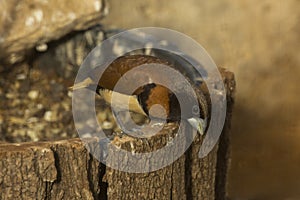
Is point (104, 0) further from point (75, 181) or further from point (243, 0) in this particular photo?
point (243, 0)

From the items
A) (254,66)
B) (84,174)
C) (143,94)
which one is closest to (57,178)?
(84,174)

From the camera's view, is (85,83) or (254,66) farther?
(254,66)

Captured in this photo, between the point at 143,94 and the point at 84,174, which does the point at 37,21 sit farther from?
the point at 84,174

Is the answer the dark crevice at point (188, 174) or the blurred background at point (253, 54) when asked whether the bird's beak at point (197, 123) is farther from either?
the blurred background at point (253, 54)

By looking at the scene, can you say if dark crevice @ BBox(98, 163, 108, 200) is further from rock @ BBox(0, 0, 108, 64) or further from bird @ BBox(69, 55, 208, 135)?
rock @ BBox(0, 0, 108, 64)

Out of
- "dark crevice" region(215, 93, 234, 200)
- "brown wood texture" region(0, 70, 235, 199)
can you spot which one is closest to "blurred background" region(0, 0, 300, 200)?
"dark crevice" region(215, 93, 234, 200)
